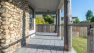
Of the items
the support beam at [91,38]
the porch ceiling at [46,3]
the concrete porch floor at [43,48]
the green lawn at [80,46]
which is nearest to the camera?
the support beam at [91,38]

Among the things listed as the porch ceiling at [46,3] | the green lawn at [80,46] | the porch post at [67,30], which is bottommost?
the green lawn at [80,46]

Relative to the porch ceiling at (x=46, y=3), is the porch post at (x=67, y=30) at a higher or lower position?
lower

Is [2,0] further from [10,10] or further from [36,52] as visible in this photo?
[36,52]

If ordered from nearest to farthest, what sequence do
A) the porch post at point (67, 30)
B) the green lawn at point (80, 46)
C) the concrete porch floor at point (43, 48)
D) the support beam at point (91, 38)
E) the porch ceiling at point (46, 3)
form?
1. the support beam at point (91, 38)
2. the concrete porch floor at point (43, 48)
3. the porch post at point (67, 30)
4. the green lawn at point (80, 46)
5. the porch ceiling at point (46, 3)

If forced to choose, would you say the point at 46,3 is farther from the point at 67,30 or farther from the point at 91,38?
the point at 91,38

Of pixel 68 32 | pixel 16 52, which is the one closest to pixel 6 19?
pixel 16 52

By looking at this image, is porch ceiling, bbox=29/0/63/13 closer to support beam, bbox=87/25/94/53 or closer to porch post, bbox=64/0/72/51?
porch post, bbox=64/0/72/51

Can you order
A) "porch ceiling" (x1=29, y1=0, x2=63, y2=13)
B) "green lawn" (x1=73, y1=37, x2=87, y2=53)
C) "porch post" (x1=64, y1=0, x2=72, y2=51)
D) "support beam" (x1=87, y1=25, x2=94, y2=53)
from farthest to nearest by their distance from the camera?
"porch ceiling" (x1=29, y1=0, x2=63, y2=13)
"green lawn" (x1=73, y1=37, x2=87, y2=53)
"porch post" (x1=64, y1=0, x2=72, y2=51)
"support beam" (x1=87, y1=25, x2=94, y2=53)

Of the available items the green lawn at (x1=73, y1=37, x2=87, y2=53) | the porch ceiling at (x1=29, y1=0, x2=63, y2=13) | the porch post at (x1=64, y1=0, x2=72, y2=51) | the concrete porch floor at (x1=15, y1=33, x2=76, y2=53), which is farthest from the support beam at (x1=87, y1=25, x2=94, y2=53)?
the porch ceiling at (x1=29, y1=0, x2=63, y2=13)

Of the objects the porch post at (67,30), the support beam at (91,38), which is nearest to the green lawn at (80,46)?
the porch post at (67,30)

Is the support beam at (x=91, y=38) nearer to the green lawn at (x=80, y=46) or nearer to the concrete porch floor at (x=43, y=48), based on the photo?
the concrete porch floor at (x=43, y=48)

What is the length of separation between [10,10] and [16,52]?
1.59 m

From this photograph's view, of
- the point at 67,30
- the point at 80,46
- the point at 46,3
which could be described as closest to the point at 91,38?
the point at 67,30

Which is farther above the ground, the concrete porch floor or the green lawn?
the concrete porch floor
